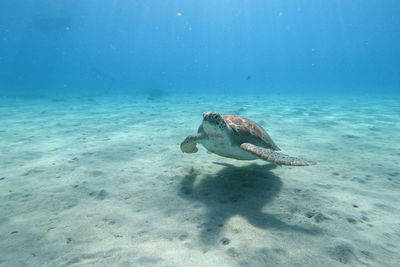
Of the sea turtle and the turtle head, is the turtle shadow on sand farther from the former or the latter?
the turtle head

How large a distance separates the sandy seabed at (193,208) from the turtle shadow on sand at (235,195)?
0.02 metres

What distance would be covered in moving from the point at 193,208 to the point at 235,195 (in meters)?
0.87

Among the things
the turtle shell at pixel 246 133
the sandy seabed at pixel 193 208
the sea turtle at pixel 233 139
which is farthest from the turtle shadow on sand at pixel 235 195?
the turtle shell at pixel 246 133

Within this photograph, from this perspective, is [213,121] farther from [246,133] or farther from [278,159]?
[278,159]

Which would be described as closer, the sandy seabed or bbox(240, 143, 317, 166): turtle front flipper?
the sandy seabed

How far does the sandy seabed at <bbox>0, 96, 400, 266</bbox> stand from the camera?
2.53 metres

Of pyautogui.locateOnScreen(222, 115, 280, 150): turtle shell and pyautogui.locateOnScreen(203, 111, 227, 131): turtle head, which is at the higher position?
pyautogui.locateOnScreen(203, 111, 227, 131): turtle head

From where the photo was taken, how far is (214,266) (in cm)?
231

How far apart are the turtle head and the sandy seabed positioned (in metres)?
1.22

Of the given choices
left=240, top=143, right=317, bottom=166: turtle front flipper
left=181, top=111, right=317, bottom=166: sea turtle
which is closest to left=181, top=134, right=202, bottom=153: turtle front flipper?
left=181, top=111, right=317, bottom=166: sea turtle

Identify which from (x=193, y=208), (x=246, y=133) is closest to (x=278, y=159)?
(x=246, y=133)

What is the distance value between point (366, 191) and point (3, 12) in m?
79.8

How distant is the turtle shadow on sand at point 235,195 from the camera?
10.2ft

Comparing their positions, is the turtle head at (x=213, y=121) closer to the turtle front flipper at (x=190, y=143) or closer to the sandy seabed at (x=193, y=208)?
the turtle front flipper at (x=190, y=143)
